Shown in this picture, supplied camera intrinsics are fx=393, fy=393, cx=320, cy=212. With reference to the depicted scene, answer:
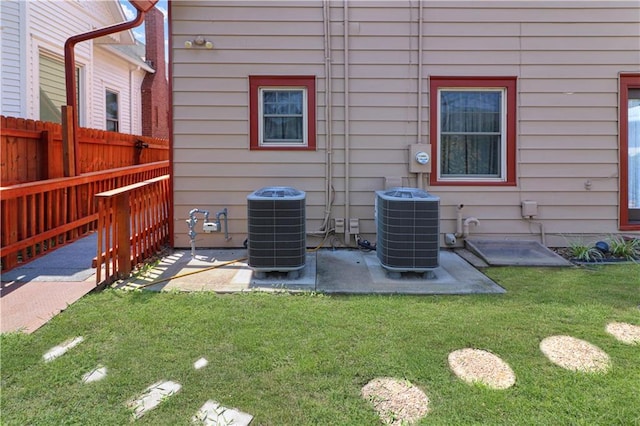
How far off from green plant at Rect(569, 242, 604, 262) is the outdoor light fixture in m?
5.23

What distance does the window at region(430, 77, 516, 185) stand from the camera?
5.14 meters

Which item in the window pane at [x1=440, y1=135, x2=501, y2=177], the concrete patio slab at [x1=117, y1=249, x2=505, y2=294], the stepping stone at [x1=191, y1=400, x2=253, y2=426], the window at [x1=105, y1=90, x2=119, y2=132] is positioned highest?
the window at [x1=105, y1=90, x2=119, y2=132]

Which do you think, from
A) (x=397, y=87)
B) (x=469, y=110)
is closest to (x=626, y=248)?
(x=469, y=110)

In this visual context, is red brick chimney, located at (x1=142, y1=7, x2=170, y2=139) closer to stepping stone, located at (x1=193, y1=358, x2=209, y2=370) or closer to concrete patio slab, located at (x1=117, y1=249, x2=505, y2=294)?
concrete patio slab, located at (x1=117, y1=249, x2=505, y2=294)

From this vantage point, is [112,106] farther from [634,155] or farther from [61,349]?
[634,155]

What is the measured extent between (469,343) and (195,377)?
172cm

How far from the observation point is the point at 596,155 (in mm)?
5191

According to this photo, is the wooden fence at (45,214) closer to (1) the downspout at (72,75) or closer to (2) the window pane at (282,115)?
(1) the downspout at (72,75)

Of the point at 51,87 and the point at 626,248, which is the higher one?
the point at 51,87

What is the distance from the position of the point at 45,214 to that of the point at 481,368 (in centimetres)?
510

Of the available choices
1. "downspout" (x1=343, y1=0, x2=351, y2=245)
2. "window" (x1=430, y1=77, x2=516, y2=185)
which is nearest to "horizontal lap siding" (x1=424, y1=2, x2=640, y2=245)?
"window" (x1=430, y1=77, x2=516, y2=185)

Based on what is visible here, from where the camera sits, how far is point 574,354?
244cm

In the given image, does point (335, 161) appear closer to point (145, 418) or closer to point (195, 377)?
point (195, 377)

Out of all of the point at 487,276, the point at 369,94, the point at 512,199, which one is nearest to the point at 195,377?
the point at 487,276
